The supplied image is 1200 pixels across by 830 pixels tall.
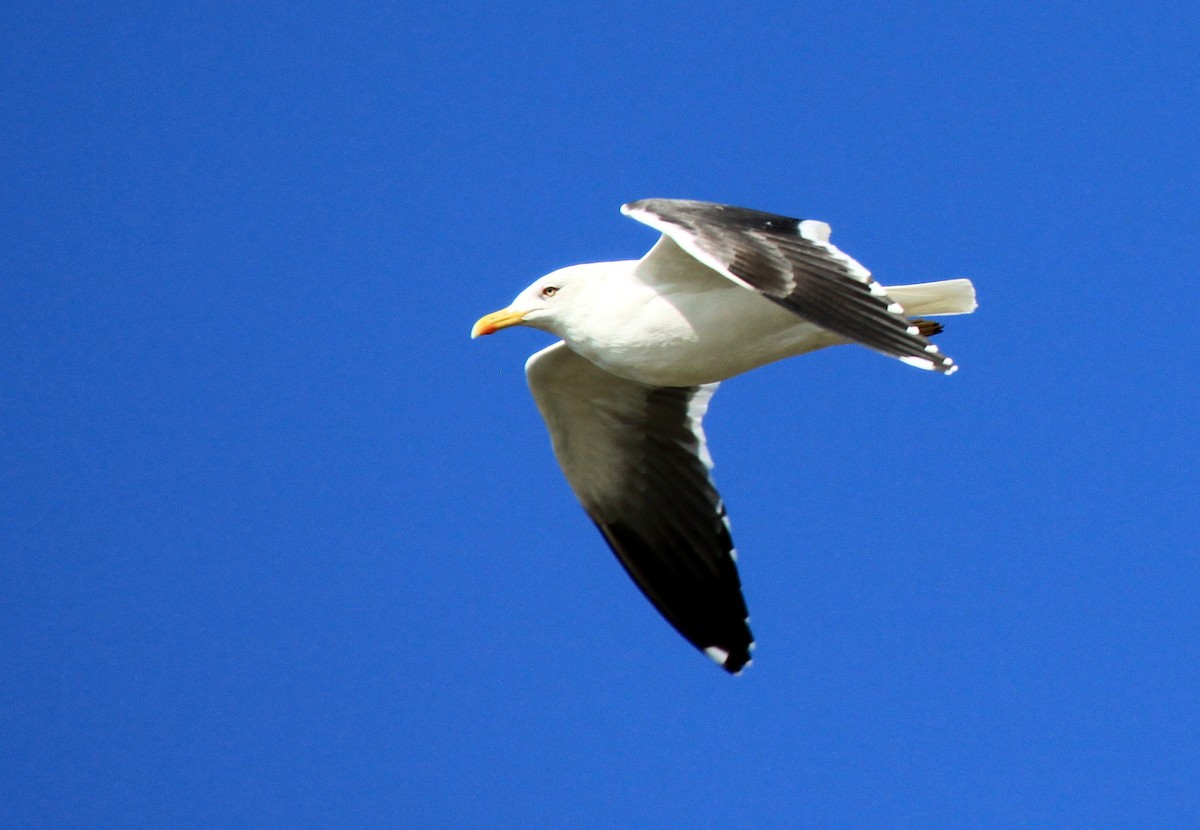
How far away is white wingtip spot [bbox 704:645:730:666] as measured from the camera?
7.15 metres

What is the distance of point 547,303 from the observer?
6.34 meters

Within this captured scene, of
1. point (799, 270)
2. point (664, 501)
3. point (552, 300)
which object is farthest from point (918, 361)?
point (664, 501)

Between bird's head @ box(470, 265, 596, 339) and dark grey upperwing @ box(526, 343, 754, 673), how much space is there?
81 centimetres

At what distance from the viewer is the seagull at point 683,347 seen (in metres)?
5.57

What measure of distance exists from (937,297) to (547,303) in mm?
1261

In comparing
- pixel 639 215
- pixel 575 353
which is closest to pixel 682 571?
pixel 575 353

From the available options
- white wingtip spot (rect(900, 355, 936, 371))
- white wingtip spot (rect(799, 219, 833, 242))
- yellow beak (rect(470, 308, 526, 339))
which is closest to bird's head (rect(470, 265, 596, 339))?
yellow beak (rect(470, 308, 526, 339))

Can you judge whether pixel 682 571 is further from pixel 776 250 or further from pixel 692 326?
pixel 776 250

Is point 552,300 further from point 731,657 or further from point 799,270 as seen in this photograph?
point 731,657

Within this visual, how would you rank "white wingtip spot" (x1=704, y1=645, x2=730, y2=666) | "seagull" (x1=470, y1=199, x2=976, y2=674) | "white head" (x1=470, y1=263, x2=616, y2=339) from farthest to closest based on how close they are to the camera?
"white wingtip spot" (x1=704, y1=645, x2=730, y2=666)
"white head" (x1=470, y1=263, x2=616, y2=339)
"seagull" (x1=470, y1=199, x2=976, y2=674)

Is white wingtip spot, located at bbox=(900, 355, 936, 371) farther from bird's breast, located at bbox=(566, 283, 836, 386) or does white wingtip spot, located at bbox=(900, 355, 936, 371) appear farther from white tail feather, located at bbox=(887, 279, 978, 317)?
white tail feather, located at bbox=(887, 279, 978, 317)

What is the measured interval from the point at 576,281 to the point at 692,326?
0.43 meters

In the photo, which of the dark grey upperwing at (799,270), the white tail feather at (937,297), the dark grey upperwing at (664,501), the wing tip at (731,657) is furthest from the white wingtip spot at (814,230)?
the wing tip at (731,657)

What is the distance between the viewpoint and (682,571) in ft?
23.8
